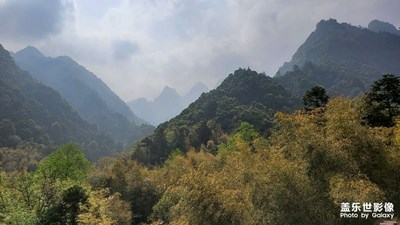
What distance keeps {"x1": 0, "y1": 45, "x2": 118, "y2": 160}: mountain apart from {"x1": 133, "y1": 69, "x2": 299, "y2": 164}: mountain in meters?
49.1

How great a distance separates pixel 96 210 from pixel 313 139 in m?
17.8

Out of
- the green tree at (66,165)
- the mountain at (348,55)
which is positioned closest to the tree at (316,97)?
the green tree at (66,165)

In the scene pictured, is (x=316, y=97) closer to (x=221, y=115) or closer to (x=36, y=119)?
(x=221, y=115)

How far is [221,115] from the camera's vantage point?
79250mm

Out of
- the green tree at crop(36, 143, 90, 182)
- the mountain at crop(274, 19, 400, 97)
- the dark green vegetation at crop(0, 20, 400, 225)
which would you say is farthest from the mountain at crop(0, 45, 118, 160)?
the mountain at crop(274, 19, 400, 97)

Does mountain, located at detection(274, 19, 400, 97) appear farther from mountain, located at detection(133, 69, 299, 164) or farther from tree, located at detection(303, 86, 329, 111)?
tree, located at detection(303, 86, 329, 111)

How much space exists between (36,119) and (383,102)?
127 meters

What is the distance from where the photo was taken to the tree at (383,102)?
26125 millimetres

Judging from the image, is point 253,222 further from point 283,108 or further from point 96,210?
point 283,108

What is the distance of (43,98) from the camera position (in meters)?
152

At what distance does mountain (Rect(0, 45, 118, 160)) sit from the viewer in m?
104

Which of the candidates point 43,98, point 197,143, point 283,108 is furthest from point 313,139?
point 43,98

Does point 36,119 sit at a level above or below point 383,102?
above

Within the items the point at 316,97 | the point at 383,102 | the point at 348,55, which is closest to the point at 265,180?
the point at 383,102
